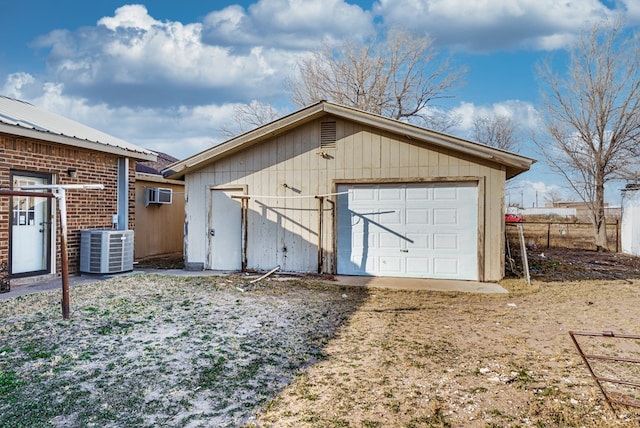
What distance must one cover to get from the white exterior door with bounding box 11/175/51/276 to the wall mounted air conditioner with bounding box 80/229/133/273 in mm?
600

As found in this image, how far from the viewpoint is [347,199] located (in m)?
8.69

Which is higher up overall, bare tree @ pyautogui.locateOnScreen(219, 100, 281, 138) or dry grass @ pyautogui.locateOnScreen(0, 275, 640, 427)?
bare tree @ pyautogui.locateOnScreen(219, 100, 281, 138)

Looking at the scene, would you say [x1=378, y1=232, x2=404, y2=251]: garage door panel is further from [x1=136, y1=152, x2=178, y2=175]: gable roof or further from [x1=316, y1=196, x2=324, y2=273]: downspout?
[x1=136, y1=152, x2=178, y2=175]: gable roof

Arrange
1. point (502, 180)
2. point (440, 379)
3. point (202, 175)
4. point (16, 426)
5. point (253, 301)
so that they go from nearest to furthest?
point (16, 426) < point (440, 379) < point (253, 301) < point (502, 180) < point (202, 175)

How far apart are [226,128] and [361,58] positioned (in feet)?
26.0

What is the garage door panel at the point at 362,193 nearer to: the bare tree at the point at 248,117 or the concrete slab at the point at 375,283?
the concrete slab at the point at 375,283

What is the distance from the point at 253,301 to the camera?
19.8ft

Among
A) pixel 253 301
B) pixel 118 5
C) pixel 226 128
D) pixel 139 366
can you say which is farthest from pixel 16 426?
pixel 226 128

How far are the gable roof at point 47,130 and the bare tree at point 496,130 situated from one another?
73.4ft

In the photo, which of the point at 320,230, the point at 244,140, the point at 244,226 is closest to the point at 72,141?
the point at 244,140

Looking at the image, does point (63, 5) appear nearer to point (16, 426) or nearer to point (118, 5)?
point (118, 5)

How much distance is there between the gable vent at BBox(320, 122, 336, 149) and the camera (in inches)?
340

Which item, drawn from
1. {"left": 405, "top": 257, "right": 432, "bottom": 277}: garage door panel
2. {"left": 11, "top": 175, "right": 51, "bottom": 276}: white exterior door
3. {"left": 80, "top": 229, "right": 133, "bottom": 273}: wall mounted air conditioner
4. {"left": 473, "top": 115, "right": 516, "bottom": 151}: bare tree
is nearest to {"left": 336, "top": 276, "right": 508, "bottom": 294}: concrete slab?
{"left": 405, "top": 257, "right": 432, "bottom": 277}: garage door panel

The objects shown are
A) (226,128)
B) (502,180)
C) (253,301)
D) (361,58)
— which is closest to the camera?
(253,301)
